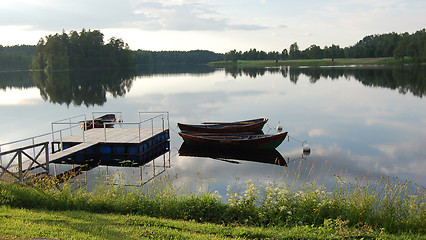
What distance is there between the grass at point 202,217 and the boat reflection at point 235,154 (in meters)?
10.8

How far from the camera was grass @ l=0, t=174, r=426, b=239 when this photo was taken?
7.23 meters

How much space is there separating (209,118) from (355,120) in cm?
1334

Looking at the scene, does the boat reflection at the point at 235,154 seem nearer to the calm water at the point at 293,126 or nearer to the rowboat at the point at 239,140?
Answer: the rowboat at the point at 239,140

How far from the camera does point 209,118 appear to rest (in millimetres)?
35812

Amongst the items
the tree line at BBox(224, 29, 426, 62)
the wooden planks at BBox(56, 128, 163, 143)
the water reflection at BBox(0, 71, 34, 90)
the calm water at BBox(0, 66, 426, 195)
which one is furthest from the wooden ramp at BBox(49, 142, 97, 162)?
the tree line at BBox(224, 29, 426, 62)

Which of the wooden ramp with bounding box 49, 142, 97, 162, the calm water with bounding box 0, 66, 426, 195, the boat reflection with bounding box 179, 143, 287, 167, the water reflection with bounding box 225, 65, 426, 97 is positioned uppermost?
the water reflection with bounding box 225, 65, 426, 97

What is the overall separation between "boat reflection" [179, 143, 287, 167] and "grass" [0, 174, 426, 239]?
10.8m

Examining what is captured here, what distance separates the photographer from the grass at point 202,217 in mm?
7234

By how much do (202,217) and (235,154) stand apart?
42.9 feet

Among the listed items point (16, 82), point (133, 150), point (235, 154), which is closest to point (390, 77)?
point (235, 154)

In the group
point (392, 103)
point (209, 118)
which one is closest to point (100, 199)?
point (209, 118)

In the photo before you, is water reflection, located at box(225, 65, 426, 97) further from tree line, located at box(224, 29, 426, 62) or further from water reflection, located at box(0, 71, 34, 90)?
water reflection, located at box(0, 71, 34, 90)

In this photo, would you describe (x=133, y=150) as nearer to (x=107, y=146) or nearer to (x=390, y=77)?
(x=107, y=146)

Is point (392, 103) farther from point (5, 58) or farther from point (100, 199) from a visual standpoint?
point (5, 58)
